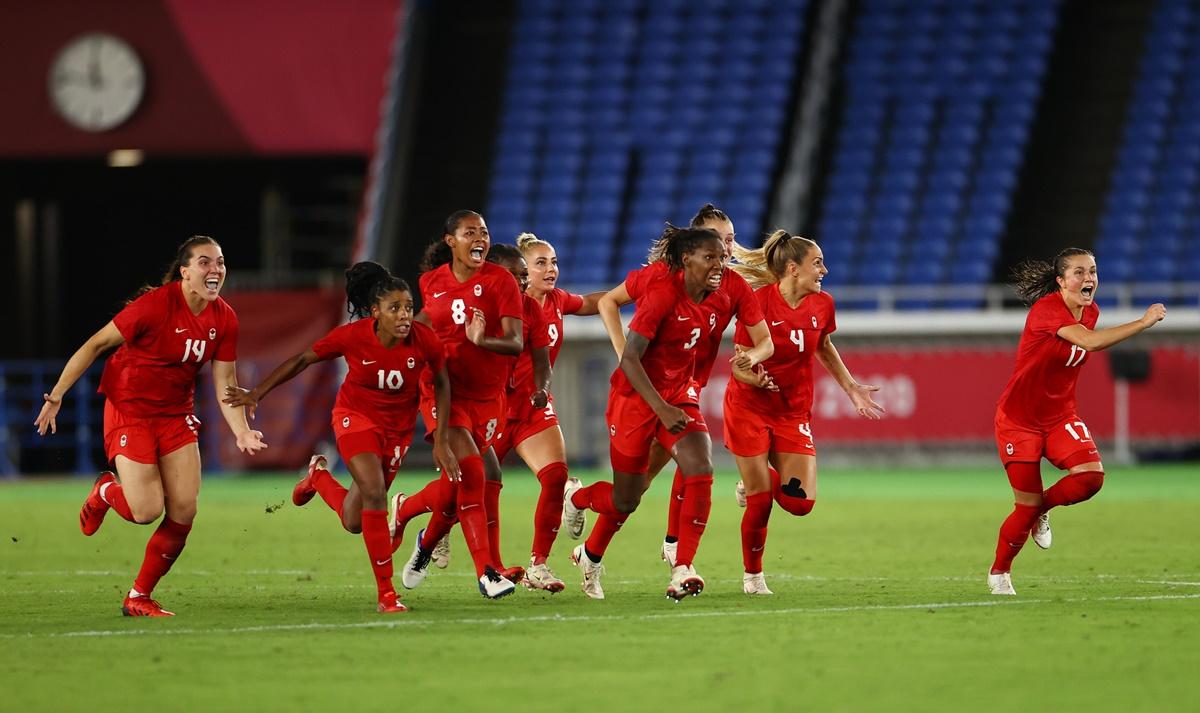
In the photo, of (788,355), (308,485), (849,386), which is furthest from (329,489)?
(849,386)

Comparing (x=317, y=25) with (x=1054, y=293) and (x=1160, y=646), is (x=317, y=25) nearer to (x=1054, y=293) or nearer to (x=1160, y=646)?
(x=1054, y=293)

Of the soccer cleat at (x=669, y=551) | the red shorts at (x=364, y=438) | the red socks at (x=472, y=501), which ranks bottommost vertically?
the soccer cleat at (x=669, y=551)

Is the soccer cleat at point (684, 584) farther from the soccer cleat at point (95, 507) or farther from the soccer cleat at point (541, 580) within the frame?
A: the soccer cleat at point (95, 507)

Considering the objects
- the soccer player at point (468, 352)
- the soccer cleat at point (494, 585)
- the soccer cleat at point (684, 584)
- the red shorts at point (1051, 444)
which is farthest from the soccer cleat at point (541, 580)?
the red shorts at point (1051, 444)

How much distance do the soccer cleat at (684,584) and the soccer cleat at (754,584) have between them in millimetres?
623

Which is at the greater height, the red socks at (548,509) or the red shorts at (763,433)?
the red shorts at (763,433)

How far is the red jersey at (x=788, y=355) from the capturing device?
11586 millimetres

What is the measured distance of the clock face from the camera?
29078 mm

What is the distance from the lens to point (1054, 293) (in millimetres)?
11227

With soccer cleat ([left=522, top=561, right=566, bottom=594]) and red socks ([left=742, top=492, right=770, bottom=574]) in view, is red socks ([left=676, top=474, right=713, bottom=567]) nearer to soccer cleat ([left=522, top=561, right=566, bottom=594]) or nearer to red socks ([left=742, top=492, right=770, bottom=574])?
red socks ([left=742, top=492, right=770, bottom=574])

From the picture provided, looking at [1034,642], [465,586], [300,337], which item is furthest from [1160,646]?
[300,337]

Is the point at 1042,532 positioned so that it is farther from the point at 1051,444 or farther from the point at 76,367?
the point at 76,367

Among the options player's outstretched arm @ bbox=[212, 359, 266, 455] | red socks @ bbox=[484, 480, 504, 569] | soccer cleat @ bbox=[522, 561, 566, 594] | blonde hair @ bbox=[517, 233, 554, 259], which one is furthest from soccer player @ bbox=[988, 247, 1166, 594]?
player's outstretched arm @ bbox=[212, 359, 266, 455]

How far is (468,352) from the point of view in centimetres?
1108
